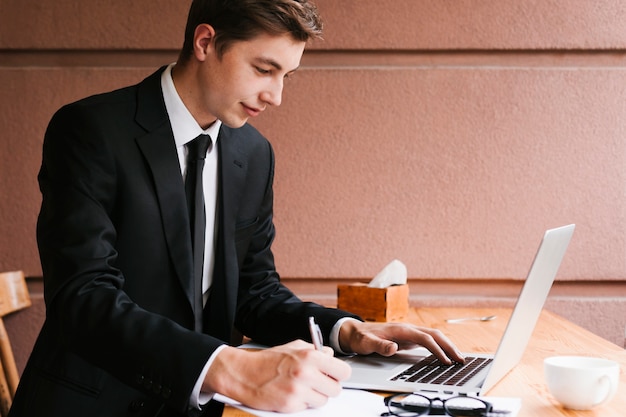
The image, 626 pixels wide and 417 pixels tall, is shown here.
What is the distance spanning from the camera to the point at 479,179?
2.38 metres

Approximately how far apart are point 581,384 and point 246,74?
2.95 ft

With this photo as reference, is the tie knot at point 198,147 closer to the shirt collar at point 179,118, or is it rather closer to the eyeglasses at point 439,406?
the shirt collar at point 179,118

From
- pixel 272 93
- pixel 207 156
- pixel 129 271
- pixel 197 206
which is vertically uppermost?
pixel 272 93

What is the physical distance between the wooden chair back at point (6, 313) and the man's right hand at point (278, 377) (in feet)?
3.62

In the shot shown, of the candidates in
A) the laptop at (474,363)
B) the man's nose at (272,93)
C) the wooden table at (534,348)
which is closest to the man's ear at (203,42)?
the man's nose at (272,93)

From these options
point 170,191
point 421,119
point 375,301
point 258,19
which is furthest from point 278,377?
point 421,119

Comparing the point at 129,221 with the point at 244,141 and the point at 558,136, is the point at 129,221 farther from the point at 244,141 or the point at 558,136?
the point at 558,136

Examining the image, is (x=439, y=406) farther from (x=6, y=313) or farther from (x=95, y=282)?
(x=6, y=313)

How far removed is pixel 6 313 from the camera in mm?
2107

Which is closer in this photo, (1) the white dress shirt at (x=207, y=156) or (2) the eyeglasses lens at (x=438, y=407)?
(2) the eyeglasses lens at (x=438, y=407)

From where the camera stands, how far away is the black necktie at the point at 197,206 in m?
1.59

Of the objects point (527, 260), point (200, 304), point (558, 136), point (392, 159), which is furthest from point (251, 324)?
point (558, 136)

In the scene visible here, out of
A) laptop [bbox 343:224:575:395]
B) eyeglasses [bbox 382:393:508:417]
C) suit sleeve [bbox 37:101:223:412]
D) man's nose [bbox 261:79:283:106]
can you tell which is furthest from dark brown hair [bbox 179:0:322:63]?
eyeglasses [bbox 382:393:508:417]

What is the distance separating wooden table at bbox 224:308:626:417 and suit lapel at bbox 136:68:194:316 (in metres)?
0.49
